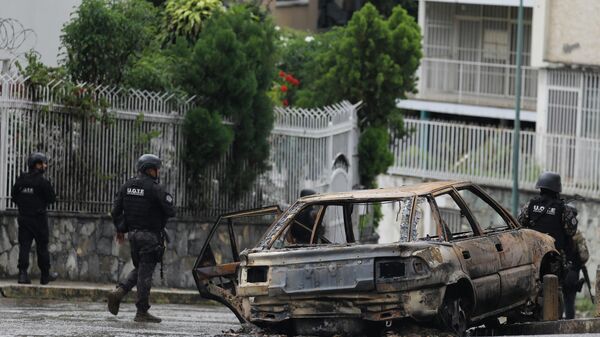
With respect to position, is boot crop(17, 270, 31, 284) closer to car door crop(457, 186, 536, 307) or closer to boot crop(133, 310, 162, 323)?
boot crop(133, 310, 162, 323)

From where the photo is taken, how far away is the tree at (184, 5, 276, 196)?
24.3 meters

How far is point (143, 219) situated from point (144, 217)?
0.07 ft

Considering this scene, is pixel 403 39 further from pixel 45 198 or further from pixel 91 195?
pixel 45 198

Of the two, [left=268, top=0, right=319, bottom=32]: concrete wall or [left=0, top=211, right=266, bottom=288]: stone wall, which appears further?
[left=268, top=0, right=319, bottom=32]: concrete wall

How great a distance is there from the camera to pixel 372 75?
1133 inches

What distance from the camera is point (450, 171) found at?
4066 cm

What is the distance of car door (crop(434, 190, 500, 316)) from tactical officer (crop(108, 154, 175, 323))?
3397mm

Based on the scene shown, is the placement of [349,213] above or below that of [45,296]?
above

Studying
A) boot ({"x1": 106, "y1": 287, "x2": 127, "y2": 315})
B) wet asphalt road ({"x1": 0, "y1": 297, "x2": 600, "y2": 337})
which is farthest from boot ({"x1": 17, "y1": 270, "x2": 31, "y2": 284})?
boot ({"x1": 106, "y1": 287, "x2": 127, "y2": 315})

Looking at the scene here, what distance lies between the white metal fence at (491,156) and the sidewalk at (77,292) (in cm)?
1544

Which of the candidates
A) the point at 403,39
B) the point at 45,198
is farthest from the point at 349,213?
the point at 403,39

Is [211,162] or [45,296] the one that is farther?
[211,162]

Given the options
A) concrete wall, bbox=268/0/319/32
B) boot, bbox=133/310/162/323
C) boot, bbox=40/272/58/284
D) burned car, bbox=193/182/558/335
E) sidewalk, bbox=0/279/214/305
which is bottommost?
sidewalk, bbox=0/279/214/305

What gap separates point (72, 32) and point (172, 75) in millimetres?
1626
